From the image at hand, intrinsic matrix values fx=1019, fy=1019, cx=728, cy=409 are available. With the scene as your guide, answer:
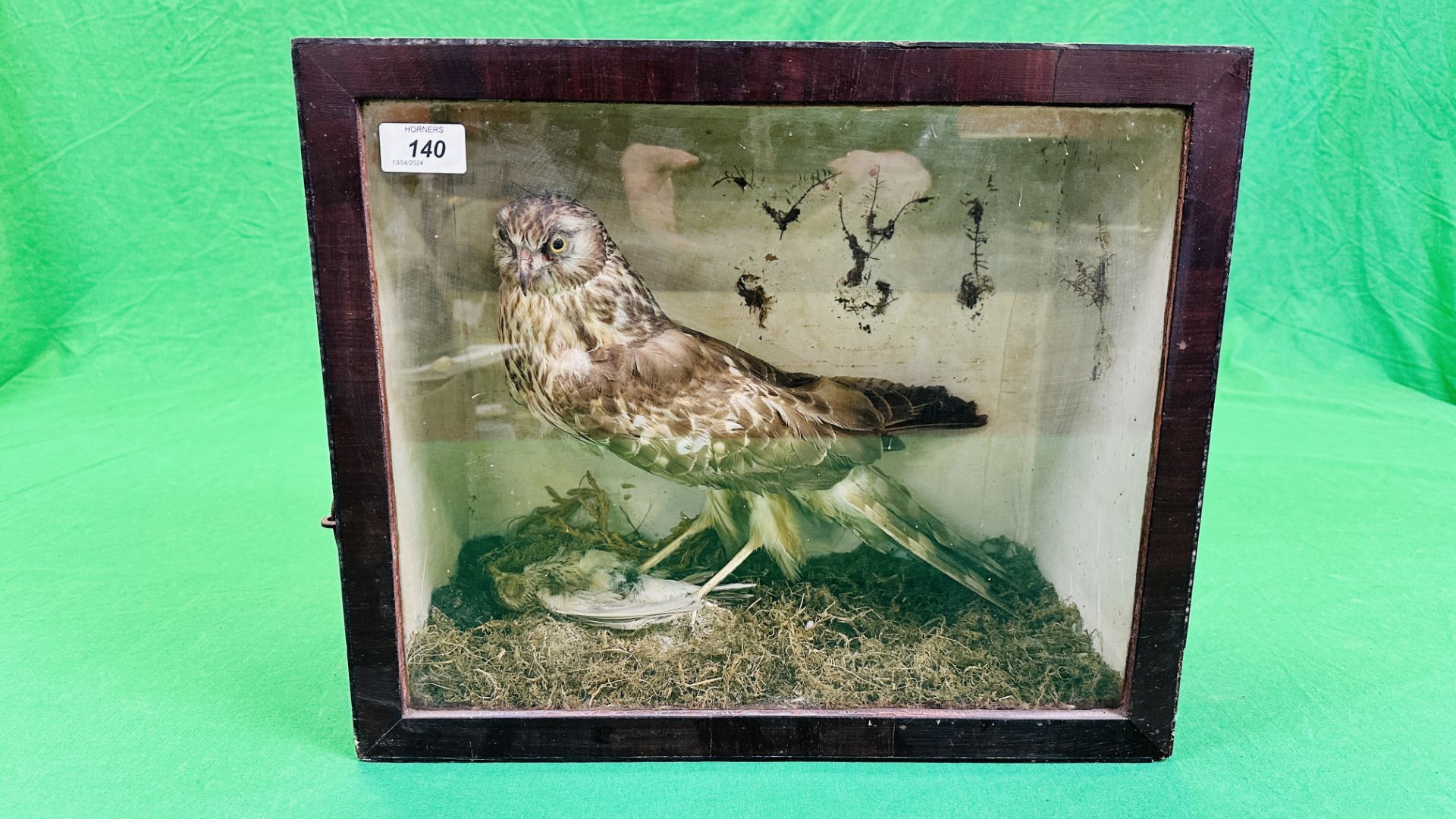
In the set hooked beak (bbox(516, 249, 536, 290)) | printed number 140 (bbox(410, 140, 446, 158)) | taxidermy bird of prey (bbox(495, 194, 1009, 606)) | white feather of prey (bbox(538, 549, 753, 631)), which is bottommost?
white feather of prey (bbox(538, 549, 753, 631))

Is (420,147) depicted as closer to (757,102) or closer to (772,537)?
(757,102)

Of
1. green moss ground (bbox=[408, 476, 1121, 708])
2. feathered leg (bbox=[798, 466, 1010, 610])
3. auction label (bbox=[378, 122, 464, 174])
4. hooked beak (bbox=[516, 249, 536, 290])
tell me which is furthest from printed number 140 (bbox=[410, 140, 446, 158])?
feathered leg (bbox=[798, 466, 1010, 610])

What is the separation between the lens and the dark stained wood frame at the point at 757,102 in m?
0.92

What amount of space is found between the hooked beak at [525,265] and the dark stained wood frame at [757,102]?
142 mm

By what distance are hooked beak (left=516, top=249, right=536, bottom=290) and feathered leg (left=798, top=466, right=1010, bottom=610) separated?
38cm

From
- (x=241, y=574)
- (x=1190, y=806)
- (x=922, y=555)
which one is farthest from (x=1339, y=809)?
(x=241, y=574)

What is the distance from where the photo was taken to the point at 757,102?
93 centimetres

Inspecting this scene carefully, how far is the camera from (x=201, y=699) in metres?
1.24

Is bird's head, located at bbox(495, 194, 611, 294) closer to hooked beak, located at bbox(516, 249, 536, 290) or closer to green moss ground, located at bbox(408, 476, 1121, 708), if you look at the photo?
hooked beak, located at bbox(516, 249, 536, 290)

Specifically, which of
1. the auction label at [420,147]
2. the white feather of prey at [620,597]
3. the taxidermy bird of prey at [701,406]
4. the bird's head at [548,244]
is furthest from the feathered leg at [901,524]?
the auction label at [420,147]

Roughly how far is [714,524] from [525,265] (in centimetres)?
36

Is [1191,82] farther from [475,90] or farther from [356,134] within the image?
[356,134]

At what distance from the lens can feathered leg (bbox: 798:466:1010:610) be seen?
3.74ft

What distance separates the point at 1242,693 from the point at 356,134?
120 cm
